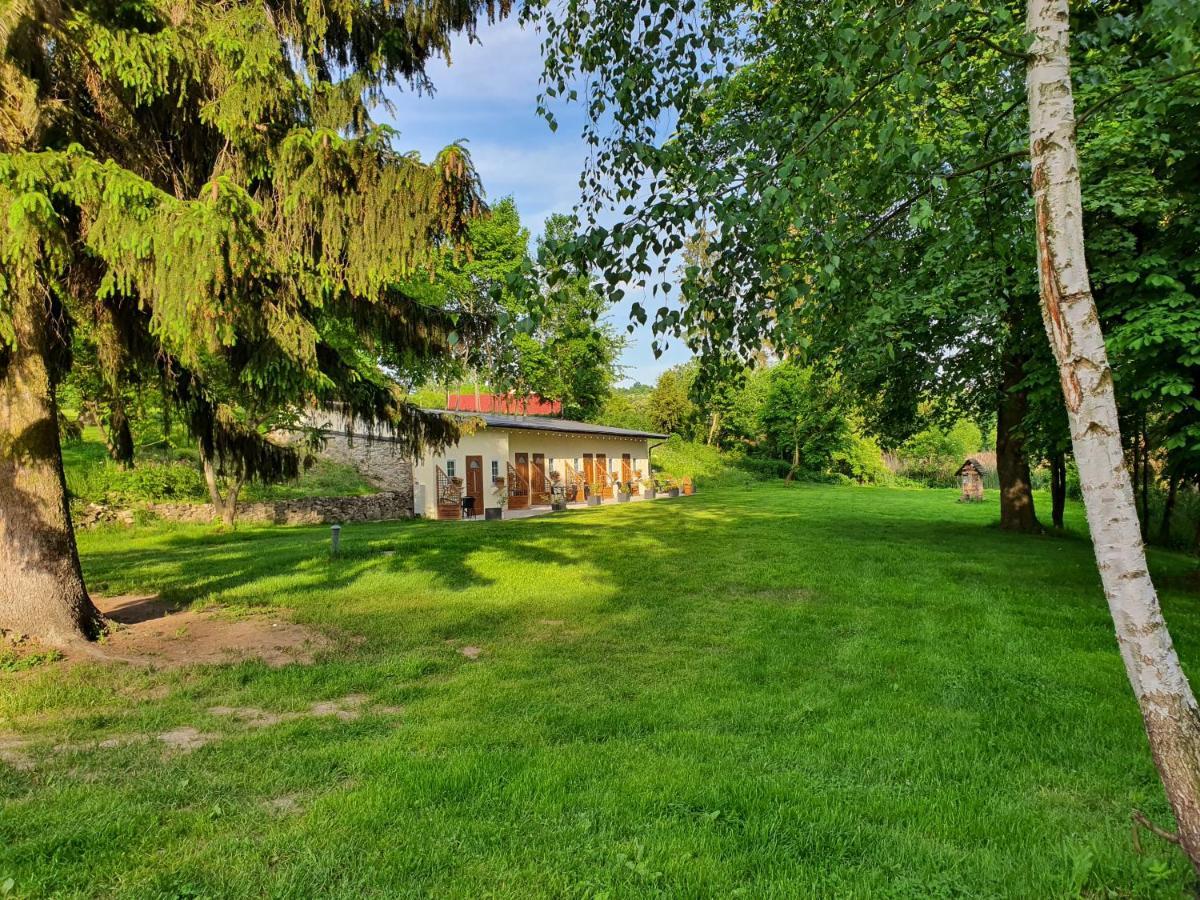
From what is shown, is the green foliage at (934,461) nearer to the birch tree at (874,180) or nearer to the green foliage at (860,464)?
the green foliage at (860,464)

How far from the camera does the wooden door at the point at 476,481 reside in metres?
21.2

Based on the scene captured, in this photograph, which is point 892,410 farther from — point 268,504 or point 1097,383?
point 268,504

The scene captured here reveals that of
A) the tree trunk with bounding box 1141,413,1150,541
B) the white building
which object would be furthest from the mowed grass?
the white building

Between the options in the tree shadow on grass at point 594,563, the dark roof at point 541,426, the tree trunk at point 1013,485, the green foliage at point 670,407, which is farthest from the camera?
the green foliage at point 670,407

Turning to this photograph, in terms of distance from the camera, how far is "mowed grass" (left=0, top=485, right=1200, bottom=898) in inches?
103

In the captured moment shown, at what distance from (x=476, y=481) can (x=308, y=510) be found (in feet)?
16.5

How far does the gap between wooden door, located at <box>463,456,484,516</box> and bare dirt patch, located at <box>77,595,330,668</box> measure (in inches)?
528

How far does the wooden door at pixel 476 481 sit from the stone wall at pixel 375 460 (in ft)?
6.19

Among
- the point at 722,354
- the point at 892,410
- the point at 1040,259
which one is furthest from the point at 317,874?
the point at 892,410

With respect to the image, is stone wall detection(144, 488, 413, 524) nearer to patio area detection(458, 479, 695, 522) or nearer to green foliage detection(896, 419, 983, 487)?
patio area detection(458, 479, 695, 522)

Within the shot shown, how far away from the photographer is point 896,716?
4.33 meters

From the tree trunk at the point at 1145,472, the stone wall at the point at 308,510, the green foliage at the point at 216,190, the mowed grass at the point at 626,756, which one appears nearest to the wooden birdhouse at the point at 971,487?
the tree trunk at the point at 1145,472

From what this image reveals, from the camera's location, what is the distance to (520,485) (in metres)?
23.1

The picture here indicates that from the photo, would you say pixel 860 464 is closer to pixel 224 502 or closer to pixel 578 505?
pixel 578 505
